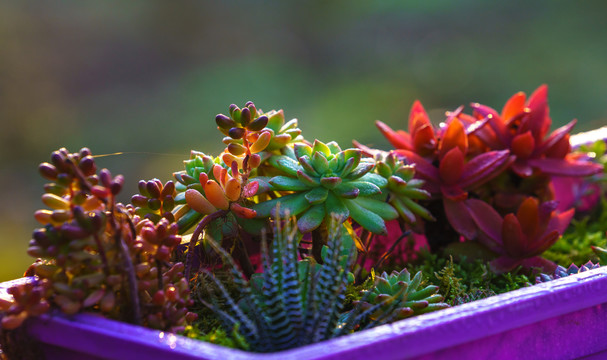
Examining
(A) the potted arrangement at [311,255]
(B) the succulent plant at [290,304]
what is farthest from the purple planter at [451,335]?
(B) the succulent plant at [290,304]

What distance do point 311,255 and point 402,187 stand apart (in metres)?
0.20

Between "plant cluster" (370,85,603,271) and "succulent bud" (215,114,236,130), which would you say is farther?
"plant cluster" (370,85,603,271)

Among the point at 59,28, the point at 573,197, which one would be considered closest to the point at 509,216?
the point at 573,197

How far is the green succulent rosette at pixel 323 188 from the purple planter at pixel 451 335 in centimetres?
27

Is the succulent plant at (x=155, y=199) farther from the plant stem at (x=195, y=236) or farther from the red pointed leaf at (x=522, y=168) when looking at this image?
the red pointed leaf at (x=522, y=168)

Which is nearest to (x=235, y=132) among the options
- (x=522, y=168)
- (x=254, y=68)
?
(x=522, y=168)

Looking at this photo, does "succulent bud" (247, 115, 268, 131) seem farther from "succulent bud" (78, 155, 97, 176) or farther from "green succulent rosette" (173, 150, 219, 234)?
"succulent bud" (78, 155, 97, 176)

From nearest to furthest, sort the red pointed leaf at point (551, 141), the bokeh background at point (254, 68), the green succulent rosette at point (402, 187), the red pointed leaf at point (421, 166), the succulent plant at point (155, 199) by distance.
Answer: the succulent plant at point (155, 199) → the green succulent rosette at point (402, 187) → the red pointed leaf at point (421, 166) → the red pointed leaf at point (551, 141) → the bokeh background at point (254, 68)

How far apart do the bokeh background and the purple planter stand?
2.46 meters

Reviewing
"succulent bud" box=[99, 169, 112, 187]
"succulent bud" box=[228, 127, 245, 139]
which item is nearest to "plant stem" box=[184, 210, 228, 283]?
"succulent bud" box=[228, 127, 245, 139]

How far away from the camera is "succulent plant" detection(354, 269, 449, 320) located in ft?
2.74

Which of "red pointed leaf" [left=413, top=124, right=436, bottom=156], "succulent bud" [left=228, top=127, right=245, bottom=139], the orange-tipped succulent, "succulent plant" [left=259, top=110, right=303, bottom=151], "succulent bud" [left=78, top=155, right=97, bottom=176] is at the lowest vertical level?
"red pointed leaf" [left=413, top=124, right=436, bottom=156]

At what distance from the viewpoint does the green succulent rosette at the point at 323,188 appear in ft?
3.05

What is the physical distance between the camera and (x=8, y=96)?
4.30 meters
